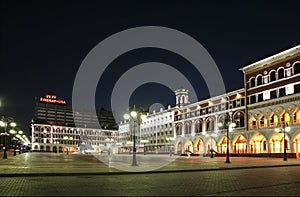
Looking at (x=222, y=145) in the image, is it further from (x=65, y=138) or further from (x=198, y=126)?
(x=65, y=138)

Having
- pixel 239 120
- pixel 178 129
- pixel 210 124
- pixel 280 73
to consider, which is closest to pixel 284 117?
pixel 280 73

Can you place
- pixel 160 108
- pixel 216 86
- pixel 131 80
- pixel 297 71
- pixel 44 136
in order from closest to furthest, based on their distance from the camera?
pixel 131 80 → pixel 297 71 → pixel 216 86 → pixel 160 108 → pixel 44 136

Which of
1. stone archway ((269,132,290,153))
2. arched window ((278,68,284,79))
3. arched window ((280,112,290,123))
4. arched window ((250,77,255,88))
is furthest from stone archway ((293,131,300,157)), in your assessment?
arched window ((250,77,255,88))

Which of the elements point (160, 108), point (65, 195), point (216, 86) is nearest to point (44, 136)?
point (160, 108)

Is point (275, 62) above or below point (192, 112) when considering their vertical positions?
above

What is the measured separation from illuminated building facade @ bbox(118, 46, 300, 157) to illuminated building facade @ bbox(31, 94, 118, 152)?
212ft

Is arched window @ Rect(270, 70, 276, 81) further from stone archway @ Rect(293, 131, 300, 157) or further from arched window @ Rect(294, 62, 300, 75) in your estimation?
stone archway @ Rect(293, 131, 300, 157)

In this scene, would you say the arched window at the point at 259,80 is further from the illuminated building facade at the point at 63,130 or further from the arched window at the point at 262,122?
the illuminated building facade at the point at 63,130

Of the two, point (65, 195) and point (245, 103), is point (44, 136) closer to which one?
point (245, 103)

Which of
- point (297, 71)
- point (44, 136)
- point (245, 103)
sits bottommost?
point (44, 136)

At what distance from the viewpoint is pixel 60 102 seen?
7731 inches

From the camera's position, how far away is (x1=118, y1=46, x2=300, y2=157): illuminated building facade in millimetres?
53334

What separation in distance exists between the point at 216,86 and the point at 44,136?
110587mm

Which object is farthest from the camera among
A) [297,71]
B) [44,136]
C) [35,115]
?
[35,115]
